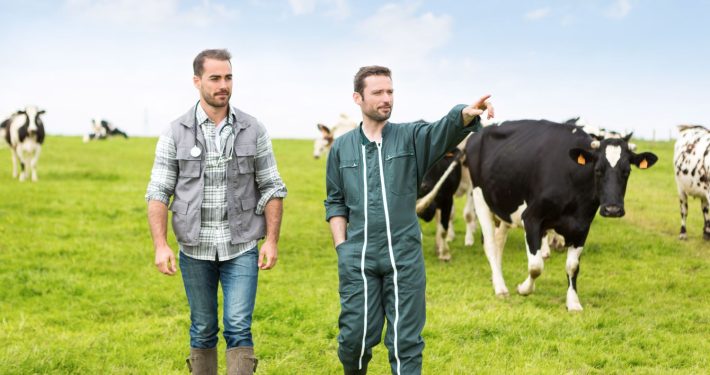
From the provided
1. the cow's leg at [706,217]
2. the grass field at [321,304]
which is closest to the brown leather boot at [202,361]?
the grass field at [321,304]

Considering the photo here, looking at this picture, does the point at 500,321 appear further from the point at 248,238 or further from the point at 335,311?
the point at 248,238

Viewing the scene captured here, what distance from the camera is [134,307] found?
359 inches

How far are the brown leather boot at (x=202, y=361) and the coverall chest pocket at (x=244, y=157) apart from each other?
4.15ft

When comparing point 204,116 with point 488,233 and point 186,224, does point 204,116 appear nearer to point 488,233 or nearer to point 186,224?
point 186,224

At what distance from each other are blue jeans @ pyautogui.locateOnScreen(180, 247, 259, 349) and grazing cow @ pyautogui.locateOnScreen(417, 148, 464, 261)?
7.01 meters

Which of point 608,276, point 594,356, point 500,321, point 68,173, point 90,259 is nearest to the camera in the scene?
point 594,356

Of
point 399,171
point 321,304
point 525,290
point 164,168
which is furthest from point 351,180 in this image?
point 525,290

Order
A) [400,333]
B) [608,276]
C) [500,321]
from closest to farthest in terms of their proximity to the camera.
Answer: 1. [400,333]
2. [500,321]
3. [608,276]

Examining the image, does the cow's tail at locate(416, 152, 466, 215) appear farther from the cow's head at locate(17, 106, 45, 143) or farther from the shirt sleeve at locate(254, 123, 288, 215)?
the cow's head at locate(17, 106, 45, 143)

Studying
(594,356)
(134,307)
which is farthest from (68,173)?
(594,356)

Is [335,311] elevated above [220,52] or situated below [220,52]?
below

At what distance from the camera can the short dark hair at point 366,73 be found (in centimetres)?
464

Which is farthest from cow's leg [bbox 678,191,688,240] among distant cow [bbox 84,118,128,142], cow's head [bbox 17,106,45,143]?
distant cow [bbox 84,118,128,142]

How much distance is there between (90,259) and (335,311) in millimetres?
5430
